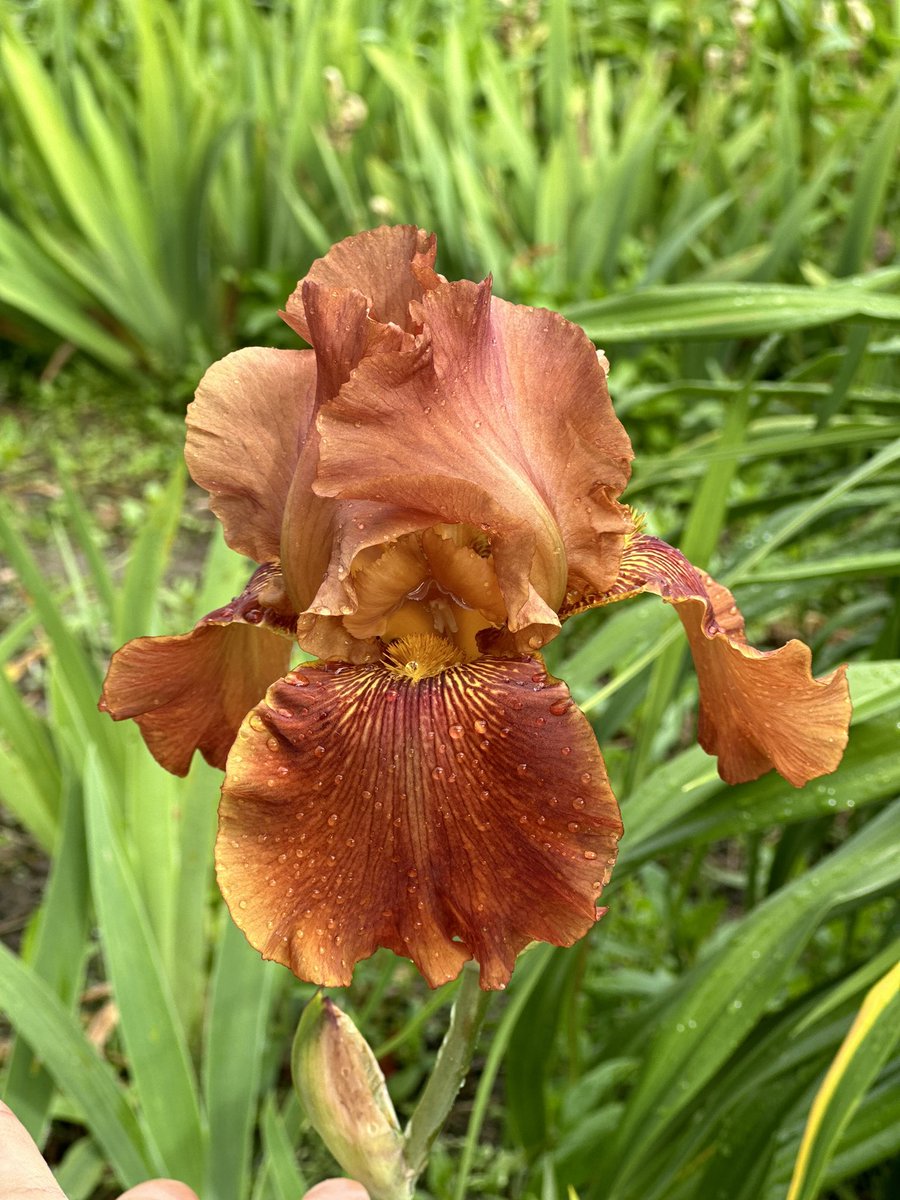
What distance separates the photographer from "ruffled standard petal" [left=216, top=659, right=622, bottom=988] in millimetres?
713

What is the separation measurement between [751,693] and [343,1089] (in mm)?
428

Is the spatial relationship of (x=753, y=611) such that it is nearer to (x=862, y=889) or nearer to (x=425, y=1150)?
(x=862, y=889)

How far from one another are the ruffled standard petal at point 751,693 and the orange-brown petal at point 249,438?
26 centimetres

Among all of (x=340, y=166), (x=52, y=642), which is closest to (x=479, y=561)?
(x=52, y=642)

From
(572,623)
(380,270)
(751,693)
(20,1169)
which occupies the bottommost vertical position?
(572,623)

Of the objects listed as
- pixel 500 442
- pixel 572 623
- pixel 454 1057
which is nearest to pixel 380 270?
pixel 500 442

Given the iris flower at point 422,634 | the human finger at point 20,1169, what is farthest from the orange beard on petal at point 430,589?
the human finger at point 20,1169

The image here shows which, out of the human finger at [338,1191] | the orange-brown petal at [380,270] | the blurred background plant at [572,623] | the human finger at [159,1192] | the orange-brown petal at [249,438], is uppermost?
the orange-brown petal at [380,270]

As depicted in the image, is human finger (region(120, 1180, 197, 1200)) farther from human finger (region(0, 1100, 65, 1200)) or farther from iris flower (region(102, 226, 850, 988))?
iris flower (region(102, 226, 850, 988))

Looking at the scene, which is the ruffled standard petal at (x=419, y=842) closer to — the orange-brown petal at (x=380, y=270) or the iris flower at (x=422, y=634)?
the iris flower at (x=422, y=634)

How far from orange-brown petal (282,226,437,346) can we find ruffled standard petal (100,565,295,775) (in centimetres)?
21

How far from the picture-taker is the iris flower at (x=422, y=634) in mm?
718

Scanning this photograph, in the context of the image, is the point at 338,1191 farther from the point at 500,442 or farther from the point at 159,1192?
the point at 500,442

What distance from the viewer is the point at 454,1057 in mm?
874
